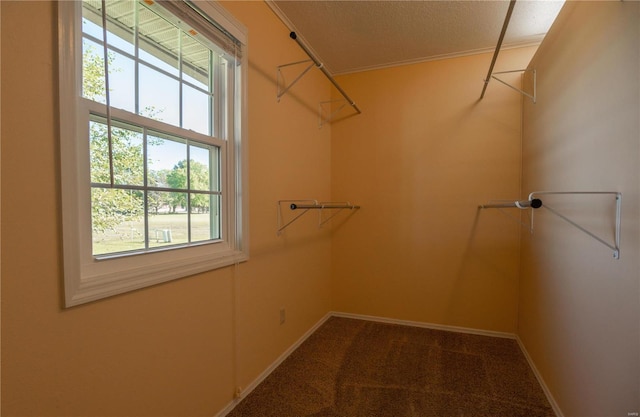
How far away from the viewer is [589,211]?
1.45m

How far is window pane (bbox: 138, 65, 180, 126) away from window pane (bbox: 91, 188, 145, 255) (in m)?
0.39

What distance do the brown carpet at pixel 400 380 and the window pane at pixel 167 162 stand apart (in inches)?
55.5

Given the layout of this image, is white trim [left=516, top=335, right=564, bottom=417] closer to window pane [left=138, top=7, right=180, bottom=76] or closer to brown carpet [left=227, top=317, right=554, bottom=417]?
brown carpet [left=227, top=317, right=554, bottom=417]

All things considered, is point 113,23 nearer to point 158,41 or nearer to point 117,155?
point 158,41

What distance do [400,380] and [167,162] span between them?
208 cm

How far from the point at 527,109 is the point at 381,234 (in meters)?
1.73

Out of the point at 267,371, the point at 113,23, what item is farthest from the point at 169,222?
the point at 267,371

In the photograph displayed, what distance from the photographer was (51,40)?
92cm

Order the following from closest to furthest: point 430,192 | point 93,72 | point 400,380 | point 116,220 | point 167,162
A: point 93,72, point 116,220, point 167,162, point 400,380, point 430,192

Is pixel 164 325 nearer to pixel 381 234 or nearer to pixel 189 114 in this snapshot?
pixel 189 114

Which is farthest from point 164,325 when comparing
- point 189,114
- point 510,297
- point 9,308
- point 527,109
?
point 527,109

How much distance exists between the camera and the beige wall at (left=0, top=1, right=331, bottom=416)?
85 cm

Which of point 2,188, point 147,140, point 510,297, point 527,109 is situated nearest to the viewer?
point 2,188

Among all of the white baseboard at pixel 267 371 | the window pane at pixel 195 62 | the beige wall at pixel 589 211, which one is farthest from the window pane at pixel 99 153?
the beige wall at pixel 589 211
